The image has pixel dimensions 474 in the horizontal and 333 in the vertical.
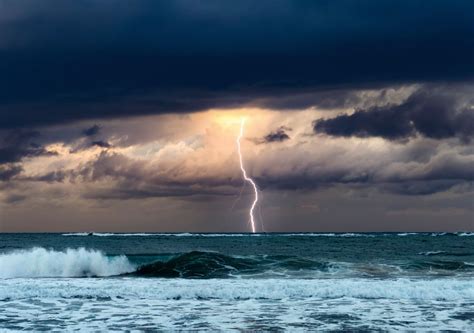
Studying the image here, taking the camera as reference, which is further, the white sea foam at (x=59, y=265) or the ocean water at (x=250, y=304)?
the white sea foam at (x=59, y=265)

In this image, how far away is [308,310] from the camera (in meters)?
19.6

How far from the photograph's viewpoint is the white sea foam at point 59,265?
125ft

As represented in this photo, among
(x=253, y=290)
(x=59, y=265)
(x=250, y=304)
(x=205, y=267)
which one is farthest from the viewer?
(x=59, y=265)

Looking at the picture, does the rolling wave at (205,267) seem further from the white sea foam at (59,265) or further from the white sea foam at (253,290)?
the white sea foam at (253,290)

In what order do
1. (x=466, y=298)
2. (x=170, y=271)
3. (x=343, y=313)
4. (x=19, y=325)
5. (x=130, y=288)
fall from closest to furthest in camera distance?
(x=19, y=325)
(x=343, y=313)
(x=466, y=298)
(x=130, y=288)
(x=170, y=271)

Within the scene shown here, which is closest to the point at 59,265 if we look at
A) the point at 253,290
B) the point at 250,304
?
the point at 253,290

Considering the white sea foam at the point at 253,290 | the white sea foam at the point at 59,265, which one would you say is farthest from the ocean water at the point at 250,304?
the white sea foam at the point at 59,265

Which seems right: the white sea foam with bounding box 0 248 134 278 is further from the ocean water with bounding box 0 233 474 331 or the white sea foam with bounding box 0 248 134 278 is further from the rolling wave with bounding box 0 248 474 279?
the ocean water with bounding box 0 233 474 331

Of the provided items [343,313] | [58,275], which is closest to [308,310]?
[343,313]

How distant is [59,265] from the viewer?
38.8 metres

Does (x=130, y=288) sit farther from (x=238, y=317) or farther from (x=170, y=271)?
(x=170, y=271)

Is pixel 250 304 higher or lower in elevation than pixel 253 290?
lower

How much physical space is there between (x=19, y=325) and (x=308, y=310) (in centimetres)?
943

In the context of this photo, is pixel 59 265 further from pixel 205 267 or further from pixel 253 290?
pixel 253 290
